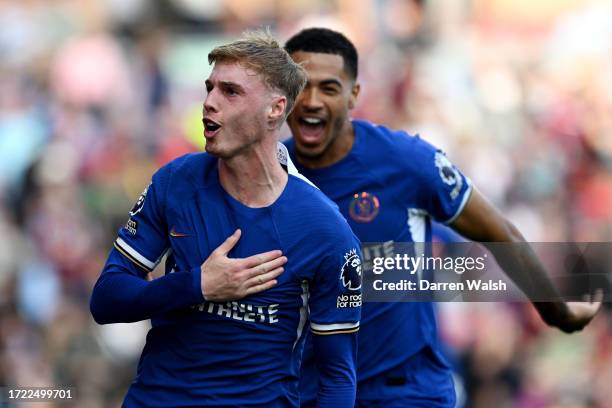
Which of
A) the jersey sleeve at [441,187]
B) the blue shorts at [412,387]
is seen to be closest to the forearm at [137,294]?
the blue shorts at [412,387]

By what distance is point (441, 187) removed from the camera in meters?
5.98

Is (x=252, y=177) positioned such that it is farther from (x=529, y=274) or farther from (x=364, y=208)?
(x=529, y=274)

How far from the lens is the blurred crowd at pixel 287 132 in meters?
10.7

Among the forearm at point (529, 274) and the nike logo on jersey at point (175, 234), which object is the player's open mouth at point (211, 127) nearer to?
the nike logo on jersey at point (175, 234)

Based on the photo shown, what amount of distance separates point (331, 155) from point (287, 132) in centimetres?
482

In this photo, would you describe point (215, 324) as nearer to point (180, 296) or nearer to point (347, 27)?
point (180, 296)

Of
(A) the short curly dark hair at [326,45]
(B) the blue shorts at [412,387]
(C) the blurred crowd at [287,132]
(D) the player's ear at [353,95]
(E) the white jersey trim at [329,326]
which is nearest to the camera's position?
(E) the white jersey trim at [329,326]

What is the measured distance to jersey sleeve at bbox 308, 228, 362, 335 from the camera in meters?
4.86

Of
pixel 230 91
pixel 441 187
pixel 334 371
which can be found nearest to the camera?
pixel 230 91

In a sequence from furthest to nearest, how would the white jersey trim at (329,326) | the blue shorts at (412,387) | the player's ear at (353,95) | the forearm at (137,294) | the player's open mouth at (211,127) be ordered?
1. the player's ear at (353,95)
2. the blue shorts at (412,387)
3. the white jersey trim at (329,326)
4. the player's open mouth at (211,127)
5. the forearm at (137,294)

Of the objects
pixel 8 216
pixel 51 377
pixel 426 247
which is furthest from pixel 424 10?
pixel 426 247

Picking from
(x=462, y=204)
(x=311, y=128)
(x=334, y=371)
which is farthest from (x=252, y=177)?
(x=462, y=204)

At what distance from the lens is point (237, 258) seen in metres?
4.79

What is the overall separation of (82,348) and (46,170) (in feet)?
7.54
